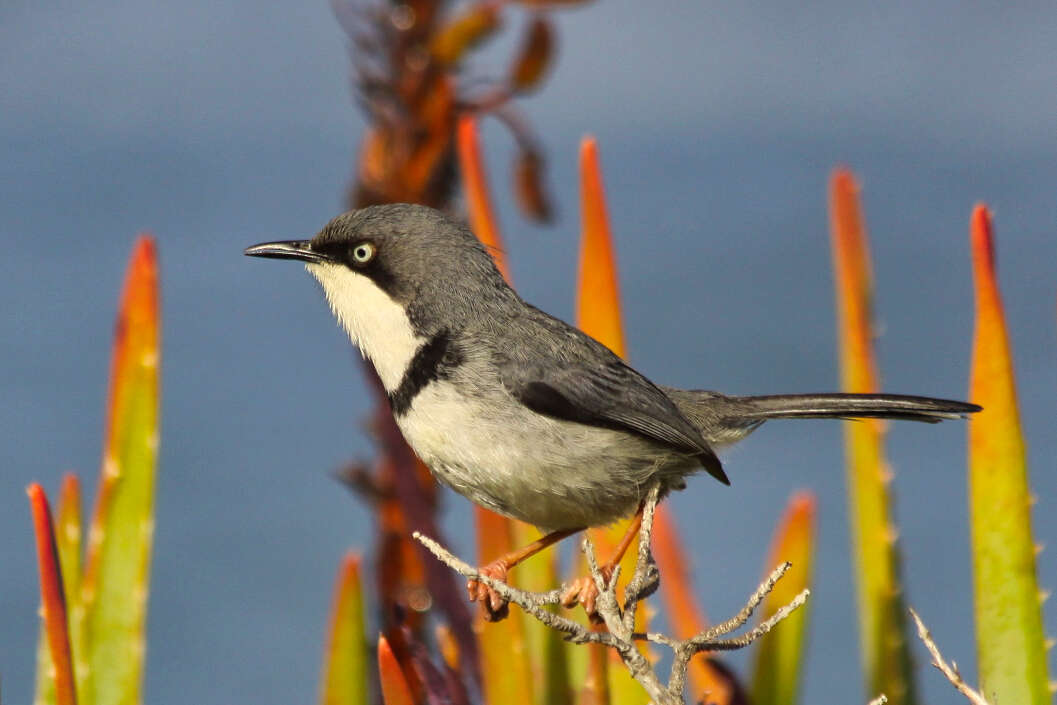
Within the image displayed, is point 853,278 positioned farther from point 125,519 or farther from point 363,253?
point 125,519

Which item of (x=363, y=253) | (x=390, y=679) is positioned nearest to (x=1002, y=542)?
(x=390, y=679)

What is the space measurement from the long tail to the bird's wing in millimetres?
359

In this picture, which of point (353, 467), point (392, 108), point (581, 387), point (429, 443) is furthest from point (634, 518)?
point (392, 108)

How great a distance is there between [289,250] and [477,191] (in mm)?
551

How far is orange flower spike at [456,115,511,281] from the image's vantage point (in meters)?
3.22

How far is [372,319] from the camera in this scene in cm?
292

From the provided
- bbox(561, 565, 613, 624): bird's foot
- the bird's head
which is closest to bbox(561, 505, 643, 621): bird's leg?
bbox(561, 565, 613, 624): bird's foot

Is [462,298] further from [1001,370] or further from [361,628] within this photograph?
[1001,370]

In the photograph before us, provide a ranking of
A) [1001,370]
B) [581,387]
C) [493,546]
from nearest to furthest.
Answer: [1001,370] → [581,387] → [493,546]

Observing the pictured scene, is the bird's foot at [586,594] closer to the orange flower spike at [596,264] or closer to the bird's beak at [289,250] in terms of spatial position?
the orange flower spike at [596,264]

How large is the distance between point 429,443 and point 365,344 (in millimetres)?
390

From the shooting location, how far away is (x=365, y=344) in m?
2.93

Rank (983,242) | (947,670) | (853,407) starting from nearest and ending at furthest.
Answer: (947,670), (983,242), (853,407)

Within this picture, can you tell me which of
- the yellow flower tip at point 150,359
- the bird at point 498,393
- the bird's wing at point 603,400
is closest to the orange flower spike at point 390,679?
the bird at point 498,393
